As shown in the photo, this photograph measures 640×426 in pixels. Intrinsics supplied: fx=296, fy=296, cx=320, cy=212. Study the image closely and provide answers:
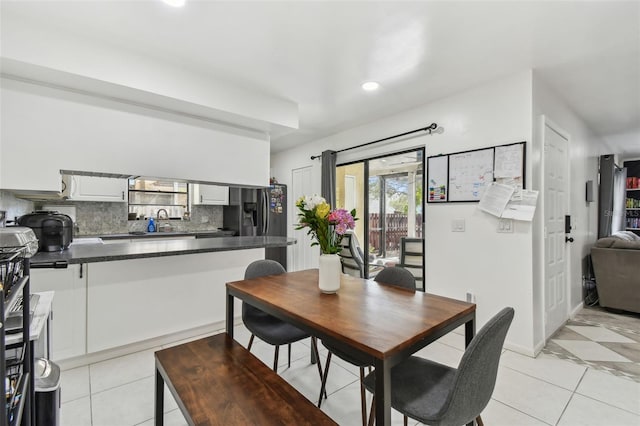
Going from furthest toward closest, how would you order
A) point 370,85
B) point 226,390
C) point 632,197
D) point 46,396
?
point 632,197
point 370,85
point 226,390
point 46,396

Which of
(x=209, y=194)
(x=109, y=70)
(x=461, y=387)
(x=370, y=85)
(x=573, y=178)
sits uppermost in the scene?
(x=370, y=85)

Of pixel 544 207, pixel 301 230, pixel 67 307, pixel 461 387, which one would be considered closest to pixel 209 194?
pixel 301 230

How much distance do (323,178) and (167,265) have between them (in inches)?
101

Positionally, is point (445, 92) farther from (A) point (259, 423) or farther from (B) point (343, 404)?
(A) point (259, 423)

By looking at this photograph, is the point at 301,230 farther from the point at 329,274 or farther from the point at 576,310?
the point at 576,310

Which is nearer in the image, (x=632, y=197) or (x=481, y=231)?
(x=481, y=231)

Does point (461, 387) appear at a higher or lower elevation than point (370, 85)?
lower

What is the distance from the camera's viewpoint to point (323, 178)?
461 cm

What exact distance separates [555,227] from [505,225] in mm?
793

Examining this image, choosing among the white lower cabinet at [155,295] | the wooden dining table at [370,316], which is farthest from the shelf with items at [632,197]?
the white lower cabinet at [155,295]

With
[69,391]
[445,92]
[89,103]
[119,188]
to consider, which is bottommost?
[69,391]

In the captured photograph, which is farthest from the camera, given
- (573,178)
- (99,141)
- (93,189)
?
(93,189)

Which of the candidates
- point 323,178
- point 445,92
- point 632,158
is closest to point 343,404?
point 445,92

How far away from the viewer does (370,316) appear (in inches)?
55.3
